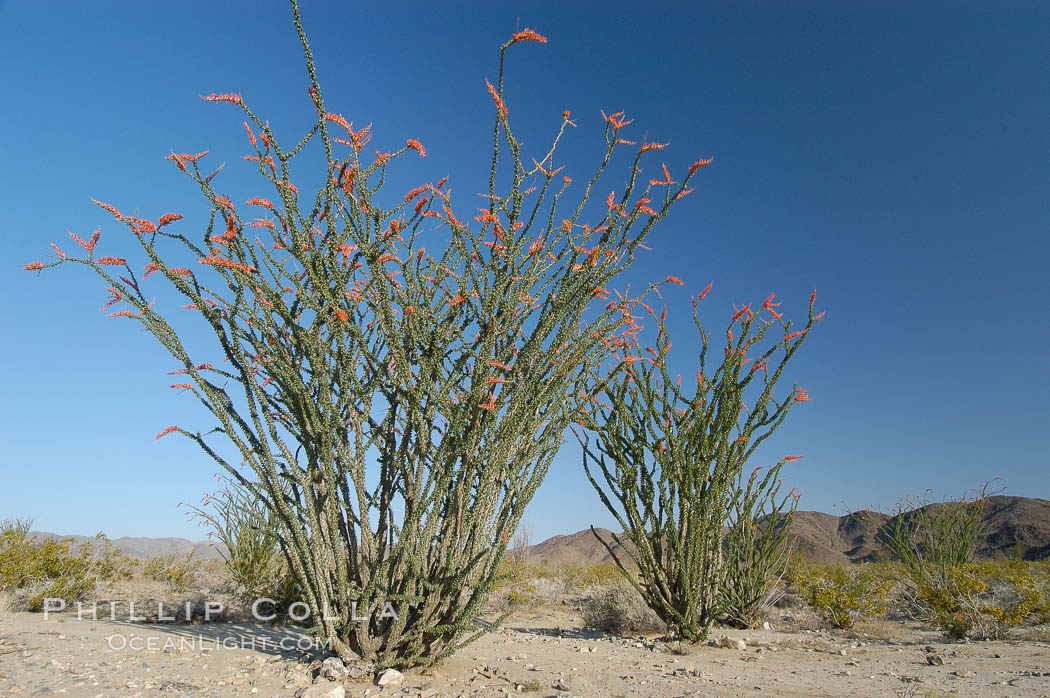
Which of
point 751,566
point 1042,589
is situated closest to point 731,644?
point 751,566

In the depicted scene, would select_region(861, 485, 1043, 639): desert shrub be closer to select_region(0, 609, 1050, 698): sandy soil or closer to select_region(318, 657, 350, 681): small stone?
select_region(0, 609, 1050, 698): sandy soil

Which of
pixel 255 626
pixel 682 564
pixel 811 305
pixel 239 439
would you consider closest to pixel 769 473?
pixel 682 564

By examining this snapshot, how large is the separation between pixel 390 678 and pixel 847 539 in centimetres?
3970

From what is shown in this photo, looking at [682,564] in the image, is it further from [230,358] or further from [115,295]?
[115,295]

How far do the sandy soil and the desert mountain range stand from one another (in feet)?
66.9

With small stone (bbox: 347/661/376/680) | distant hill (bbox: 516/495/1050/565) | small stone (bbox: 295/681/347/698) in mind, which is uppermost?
small stone (bbox: 347/661/376/680)

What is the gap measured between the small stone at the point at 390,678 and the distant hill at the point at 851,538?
24.0 meters

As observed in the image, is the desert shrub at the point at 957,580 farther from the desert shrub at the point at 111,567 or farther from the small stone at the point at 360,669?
the desert shrub at the point at 111,567

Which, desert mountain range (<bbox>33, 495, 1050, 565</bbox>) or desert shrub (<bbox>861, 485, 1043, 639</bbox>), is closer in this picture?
desert shrub (<bbox>861, 485, 1043, 639</bbox>)

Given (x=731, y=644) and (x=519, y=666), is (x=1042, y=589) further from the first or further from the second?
(x=519, y=666)

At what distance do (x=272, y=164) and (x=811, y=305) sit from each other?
5177mm

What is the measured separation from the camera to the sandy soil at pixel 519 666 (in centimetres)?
411

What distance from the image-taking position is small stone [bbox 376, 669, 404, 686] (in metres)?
4.08

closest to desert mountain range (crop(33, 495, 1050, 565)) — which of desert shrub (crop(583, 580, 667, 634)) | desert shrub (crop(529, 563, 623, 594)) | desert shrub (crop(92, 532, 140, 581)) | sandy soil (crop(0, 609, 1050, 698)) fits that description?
desert shrub (crop(529, 563, 623, 594))
